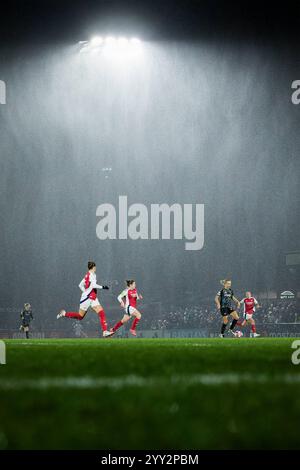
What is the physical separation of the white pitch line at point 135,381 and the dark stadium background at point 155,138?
92.0ft

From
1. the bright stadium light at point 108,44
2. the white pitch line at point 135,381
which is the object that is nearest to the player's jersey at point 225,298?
the bright stadium light at point 108,44

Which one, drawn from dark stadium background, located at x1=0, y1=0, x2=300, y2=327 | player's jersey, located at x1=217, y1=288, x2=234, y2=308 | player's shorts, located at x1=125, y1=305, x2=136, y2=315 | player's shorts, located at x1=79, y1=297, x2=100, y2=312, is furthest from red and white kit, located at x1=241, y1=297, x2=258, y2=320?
dark stadium background, located at x1=0, y1=0, x2=300, y2=327

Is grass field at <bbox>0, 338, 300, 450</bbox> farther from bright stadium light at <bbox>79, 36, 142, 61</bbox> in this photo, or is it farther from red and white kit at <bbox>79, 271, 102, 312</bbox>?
bright stadium light at <bbox>79, 36, 142, 61</bbox>

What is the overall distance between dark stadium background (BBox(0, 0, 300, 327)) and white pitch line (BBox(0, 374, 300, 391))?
28037 mm

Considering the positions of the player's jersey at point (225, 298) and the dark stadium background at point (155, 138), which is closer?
the player's jersey at point (225, 298)

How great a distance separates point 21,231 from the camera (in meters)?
42.0

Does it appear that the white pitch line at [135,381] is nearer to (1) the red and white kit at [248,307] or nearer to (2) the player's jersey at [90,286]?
(2) the player's jersey at [90,286]

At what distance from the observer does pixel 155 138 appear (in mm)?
36344

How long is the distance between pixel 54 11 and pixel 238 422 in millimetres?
30351

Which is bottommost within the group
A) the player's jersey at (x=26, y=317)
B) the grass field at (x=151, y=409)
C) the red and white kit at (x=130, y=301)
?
the player's jersey at (x=26, y=317)

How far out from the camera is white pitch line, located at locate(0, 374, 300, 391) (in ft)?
11.5

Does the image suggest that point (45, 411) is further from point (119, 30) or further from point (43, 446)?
point (119, 30)

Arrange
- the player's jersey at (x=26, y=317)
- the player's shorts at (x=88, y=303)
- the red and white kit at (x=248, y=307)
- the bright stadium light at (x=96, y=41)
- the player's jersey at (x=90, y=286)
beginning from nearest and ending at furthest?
the player's jersey at (x=90, y=286), the player's shorts at (x=88, y=303), the red and white kit at (x=248, y=307), the player's jersey at (x=26, y=317), the bright stadium light at (x=96, y=41)

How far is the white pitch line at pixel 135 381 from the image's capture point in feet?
11.5
